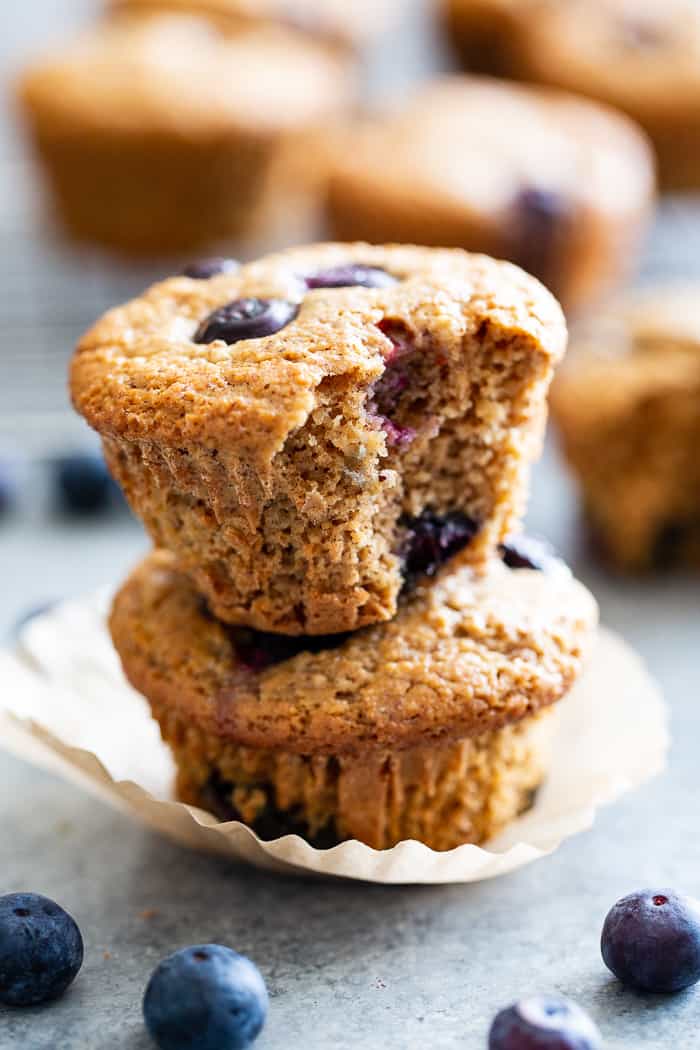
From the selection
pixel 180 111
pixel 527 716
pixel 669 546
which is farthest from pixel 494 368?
pixel 180 111

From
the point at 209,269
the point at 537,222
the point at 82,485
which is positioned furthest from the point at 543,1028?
the point at 537,222

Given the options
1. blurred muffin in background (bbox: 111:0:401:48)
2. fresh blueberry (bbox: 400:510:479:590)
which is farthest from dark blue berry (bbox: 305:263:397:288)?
blurred muffin in background (bbox: 111:0:401:48)

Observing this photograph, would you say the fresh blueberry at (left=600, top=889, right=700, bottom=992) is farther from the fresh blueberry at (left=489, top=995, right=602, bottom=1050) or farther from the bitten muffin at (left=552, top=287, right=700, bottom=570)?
the bitten muffin at (left=552, top=287, right=700, bottom=570)

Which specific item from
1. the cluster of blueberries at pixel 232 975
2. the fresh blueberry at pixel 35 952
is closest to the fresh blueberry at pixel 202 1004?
the cluster of blueberries at pixel 232 975

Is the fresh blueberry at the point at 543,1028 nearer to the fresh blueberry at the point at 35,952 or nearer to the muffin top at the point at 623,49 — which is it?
the fresh blueberry at the point at 35,952

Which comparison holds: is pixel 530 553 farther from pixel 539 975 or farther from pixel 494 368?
pixel 539 975

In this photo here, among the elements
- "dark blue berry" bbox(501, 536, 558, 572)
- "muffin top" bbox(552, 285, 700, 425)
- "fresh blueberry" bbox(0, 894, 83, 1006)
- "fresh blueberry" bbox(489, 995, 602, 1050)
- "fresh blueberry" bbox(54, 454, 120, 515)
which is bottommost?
"fresh blueberry" bbox(54, 454, 120, 515)
